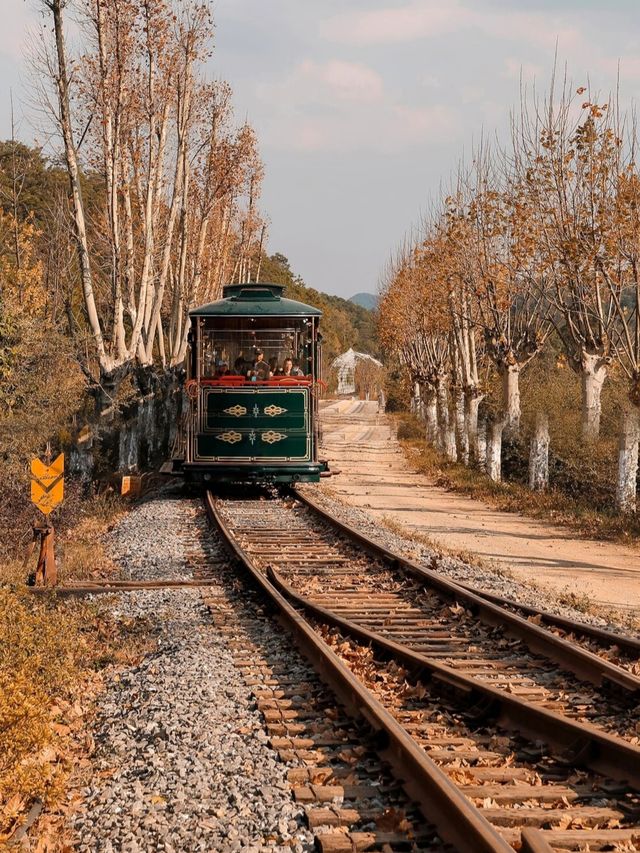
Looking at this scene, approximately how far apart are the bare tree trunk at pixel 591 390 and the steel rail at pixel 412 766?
49.9ft

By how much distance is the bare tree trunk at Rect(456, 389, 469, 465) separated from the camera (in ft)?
99.9

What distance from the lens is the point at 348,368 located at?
12356 cm

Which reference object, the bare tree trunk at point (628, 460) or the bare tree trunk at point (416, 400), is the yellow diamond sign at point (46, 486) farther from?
the bare tree trunk at point (416, 400)

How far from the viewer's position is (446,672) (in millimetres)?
7066

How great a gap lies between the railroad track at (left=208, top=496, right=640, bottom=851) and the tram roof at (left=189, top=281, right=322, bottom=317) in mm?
7797

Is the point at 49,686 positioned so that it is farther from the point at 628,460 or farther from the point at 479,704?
the point at 628,460

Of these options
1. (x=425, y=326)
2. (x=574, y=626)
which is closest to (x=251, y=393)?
(x=574, y=626)

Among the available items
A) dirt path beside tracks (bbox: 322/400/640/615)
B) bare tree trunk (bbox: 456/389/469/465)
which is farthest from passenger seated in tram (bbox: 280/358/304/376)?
bare tree trunk (bbox: 456/389/469/465)

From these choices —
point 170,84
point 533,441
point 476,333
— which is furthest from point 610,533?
point 476,333

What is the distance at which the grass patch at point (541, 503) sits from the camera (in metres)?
17.4

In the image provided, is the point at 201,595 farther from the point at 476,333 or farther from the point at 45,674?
the point at 476,333

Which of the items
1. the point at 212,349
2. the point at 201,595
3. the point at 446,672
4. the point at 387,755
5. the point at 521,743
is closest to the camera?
the point at 387,755

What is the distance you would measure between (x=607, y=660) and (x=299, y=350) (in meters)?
12.3

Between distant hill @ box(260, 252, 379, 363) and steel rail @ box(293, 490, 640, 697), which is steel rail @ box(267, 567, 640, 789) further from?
distant hill @ box(260, 252, 379, 363)
